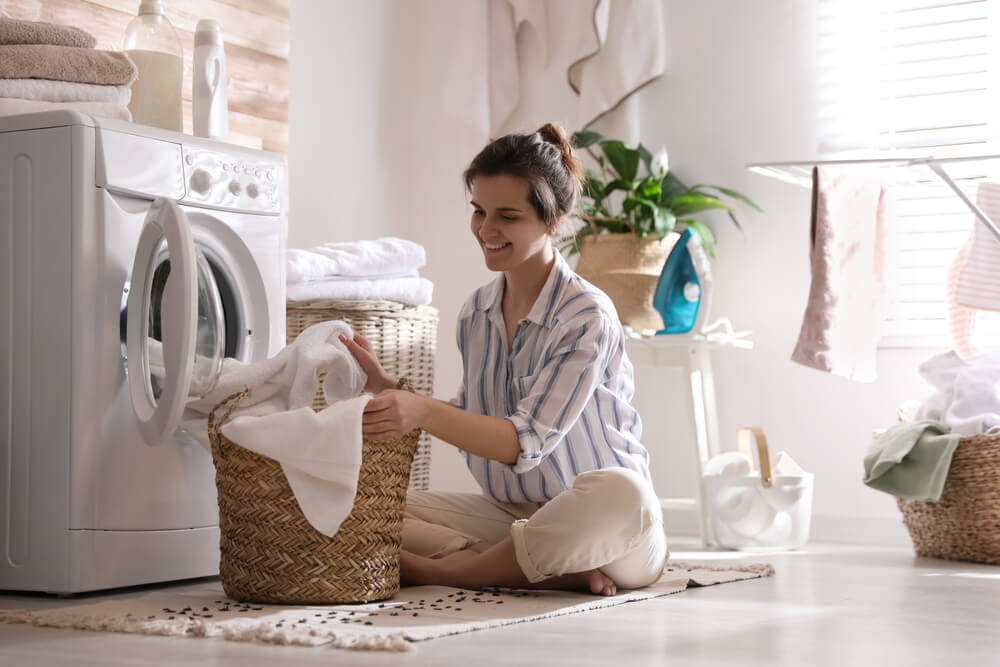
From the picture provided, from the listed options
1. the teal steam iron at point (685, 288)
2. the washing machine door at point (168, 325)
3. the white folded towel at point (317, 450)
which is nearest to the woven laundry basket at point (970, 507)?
the teal steam iron at point (685, 288)

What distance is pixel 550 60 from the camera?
351 centimetres

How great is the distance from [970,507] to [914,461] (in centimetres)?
15

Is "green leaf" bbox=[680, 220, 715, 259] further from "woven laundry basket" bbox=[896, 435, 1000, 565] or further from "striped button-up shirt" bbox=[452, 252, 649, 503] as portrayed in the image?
"striped button-up shirt" bbox=[452, 252, 649, 503]

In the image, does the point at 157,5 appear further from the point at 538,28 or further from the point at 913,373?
the point at 913,373

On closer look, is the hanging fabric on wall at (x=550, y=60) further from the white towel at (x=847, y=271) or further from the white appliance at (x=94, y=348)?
the white appliance at (x=94, y=348)

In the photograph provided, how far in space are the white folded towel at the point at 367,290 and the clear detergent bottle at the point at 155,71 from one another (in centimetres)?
49

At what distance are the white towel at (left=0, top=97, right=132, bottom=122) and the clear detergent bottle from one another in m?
0.23

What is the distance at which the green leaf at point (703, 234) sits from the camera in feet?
10.4

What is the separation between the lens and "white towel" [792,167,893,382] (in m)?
2.68

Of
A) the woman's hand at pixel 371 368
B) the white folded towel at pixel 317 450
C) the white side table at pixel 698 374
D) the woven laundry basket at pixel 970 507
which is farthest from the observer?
the white side table at pixel 698 374

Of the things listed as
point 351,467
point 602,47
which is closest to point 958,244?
point 602,47

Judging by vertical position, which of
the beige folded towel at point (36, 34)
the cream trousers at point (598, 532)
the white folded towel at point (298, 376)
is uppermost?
the beige folded towel at point (36, 34)

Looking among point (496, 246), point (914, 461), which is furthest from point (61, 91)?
point (914, 461)

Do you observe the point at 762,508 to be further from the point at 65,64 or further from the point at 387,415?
the point at 65,64
